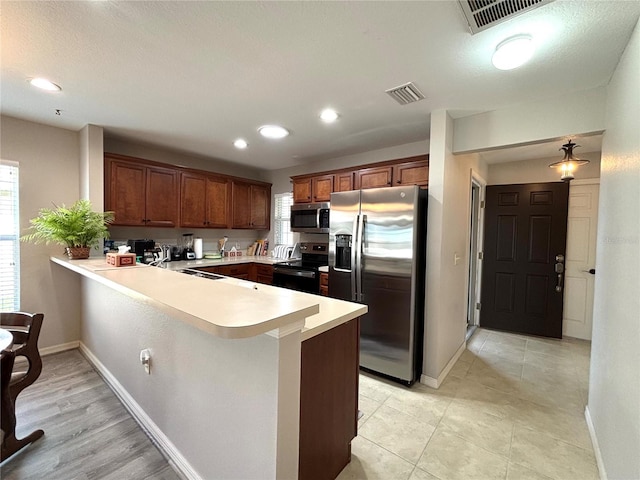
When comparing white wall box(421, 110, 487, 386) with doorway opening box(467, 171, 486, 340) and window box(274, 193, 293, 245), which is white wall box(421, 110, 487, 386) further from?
window box(274, 193, 293, 245)

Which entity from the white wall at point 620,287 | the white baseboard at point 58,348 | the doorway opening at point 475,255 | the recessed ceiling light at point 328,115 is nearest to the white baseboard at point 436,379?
the white wall at point 620,287

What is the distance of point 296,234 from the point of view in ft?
15.4

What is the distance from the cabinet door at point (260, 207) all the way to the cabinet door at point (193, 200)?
2.80 feet

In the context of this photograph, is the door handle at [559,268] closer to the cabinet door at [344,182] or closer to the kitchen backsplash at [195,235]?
the cabinet door at [344,182]

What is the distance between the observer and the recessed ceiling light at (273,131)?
290 centimetres

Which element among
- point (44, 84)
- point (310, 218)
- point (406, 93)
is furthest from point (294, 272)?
point (44, 84)

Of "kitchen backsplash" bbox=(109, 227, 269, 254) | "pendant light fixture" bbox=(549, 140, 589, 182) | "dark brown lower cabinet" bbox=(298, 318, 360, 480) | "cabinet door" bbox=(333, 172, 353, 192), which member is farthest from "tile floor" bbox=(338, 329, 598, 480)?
"kitchen backsplash" bbox=(109, 227, 269, 254)

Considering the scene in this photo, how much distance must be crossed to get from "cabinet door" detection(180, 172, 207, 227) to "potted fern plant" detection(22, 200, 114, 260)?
1.06 m

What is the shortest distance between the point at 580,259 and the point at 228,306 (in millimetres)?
4510

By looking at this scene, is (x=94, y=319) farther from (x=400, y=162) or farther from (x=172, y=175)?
(x=400, y=162)

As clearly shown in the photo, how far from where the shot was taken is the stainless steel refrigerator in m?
2.49

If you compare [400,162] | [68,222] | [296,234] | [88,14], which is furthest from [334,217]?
[68,222]

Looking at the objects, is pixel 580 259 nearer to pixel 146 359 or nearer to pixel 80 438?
pixel 146 359

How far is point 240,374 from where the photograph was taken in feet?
4.08
